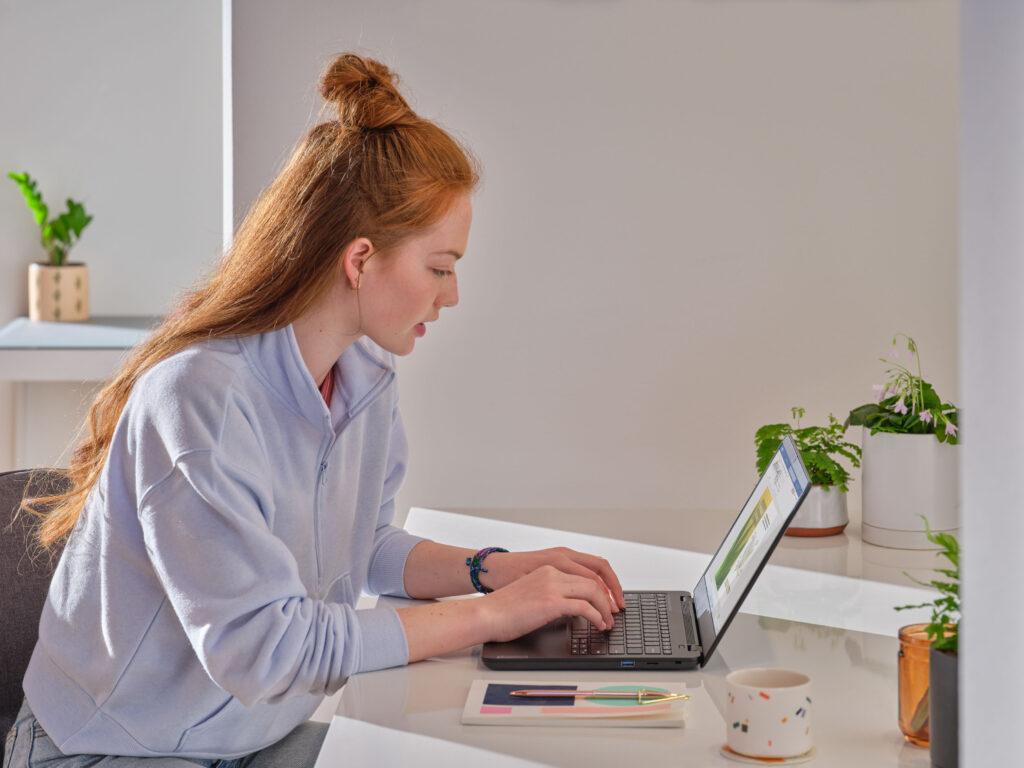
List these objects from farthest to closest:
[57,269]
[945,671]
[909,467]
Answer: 1. [57,269]
2. [909,467]
3. [945,671]

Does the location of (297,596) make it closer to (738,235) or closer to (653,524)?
(653,524)

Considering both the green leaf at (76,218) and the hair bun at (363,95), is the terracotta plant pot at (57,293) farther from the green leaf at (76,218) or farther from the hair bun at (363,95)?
the hair bun at (363,95)

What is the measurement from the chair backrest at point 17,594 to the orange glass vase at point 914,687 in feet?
3.25

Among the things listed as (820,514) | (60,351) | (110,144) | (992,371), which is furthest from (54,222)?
(992,371)

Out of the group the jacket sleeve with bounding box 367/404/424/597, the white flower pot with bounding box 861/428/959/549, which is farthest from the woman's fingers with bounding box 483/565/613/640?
the white flower pot with bounding box 861/428/959/549

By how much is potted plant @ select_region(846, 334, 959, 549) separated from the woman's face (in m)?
0.70

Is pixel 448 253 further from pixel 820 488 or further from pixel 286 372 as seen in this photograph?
pixel 820 488

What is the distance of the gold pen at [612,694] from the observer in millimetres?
1008

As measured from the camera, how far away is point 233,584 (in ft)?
3.25

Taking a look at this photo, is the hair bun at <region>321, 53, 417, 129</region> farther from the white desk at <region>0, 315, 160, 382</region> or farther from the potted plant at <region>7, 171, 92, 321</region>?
the potted plant at <region>7, 171, 92, 321</region>

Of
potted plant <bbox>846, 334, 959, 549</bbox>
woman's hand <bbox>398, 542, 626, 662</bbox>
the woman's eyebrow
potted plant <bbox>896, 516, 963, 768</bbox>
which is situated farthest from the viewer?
potted plant <bbox>846, 334, 959, 549</bbox>

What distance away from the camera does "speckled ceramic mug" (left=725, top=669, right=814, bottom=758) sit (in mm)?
878

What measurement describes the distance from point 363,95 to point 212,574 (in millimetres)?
548

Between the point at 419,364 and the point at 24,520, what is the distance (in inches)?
37.2
